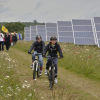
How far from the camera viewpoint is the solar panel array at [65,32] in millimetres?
26609

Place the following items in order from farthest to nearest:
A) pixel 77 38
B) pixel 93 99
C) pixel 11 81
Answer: pixel 77 38, pixel 11 81, pixel 93 99

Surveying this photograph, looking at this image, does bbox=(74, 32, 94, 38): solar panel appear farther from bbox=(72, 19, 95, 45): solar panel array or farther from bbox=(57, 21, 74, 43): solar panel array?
bbox=(57, 21, 74, 43): solar panel array

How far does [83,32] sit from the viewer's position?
23.6 metres

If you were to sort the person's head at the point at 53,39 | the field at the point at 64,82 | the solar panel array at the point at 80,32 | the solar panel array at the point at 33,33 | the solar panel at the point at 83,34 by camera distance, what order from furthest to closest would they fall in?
the solar panel array at the point at 33,33 < the solar panel at the point at 83,34 < the solar panel array at the point at 80,32 < the person's head at the point at 53,39 < the field at the point at 64,82

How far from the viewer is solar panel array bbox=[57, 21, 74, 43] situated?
2661 centimetres

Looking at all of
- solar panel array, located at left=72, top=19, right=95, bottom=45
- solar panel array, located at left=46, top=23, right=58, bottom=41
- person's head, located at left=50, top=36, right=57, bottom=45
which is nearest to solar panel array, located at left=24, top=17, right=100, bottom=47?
solar panel array, located at left=72, top=19, right=95, bottom=45

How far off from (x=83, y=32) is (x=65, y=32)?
5074 mm

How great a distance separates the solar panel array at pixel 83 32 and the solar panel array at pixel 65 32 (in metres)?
2.28

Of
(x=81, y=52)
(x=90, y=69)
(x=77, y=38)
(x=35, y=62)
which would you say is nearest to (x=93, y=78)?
(x=90, y=69)

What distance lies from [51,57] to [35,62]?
5.00 feet

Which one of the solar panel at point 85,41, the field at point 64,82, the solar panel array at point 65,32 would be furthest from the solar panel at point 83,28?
the field at point 64,82

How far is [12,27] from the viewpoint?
118 metres

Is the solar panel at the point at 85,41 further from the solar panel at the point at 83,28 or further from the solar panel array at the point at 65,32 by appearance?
the solar panel array at the point at 65,32

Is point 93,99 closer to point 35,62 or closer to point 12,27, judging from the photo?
point 35,62
